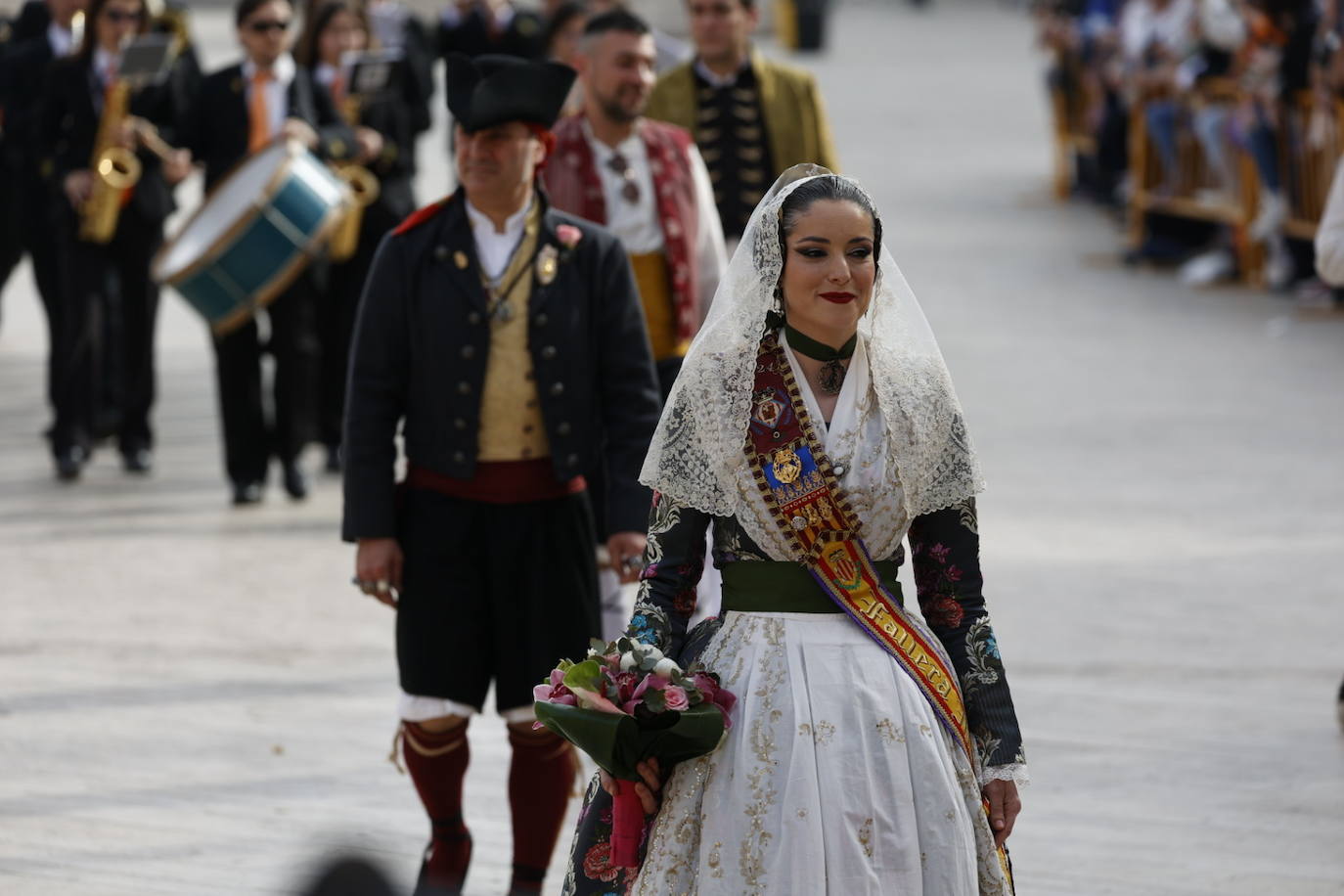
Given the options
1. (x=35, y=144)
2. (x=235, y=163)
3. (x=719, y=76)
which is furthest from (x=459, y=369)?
(x=35, y=144)

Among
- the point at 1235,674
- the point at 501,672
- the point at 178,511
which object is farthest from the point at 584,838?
the point at 178,511

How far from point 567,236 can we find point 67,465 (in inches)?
240

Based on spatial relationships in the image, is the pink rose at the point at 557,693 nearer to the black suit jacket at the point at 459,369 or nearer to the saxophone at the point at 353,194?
the black suit jacket at the point at 459,369

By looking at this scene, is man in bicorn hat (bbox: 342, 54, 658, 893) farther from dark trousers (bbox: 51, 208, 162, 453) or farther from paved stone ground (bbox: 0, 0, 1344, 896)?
dark trousers (bbox: 51, 208, 162, 453)

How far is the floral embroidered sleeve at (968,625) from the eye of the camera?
3.72m

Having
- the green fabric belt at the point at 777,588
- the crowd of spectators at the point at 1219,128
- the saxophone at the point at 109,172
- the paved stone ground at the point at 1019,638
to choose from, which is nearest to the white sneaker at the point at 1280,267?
the crowd of spectators at the point at 1219,128

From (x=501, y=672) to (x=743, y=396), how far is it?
1460 mm

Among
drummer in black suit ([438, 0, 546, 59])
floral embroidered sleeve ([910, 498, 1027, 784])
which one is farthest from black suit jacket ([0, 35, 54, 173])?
floral embroidered sleeve ([910, 498, 1027, 784])

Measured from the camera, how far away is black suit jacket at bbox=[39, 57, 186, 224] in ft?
34.2

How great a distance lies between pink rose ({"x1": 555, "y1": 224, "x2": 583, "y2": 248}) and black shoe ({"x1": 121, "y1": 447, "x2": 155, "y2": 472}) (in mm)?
6201

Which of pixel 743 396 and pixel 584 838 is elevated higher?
pixel 743 396

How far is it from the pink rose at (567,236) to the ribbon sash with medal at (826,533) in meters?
1.42

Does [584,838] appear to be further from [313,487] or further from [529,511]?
[313,487]

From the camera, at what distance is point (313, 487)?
10.5 meters
